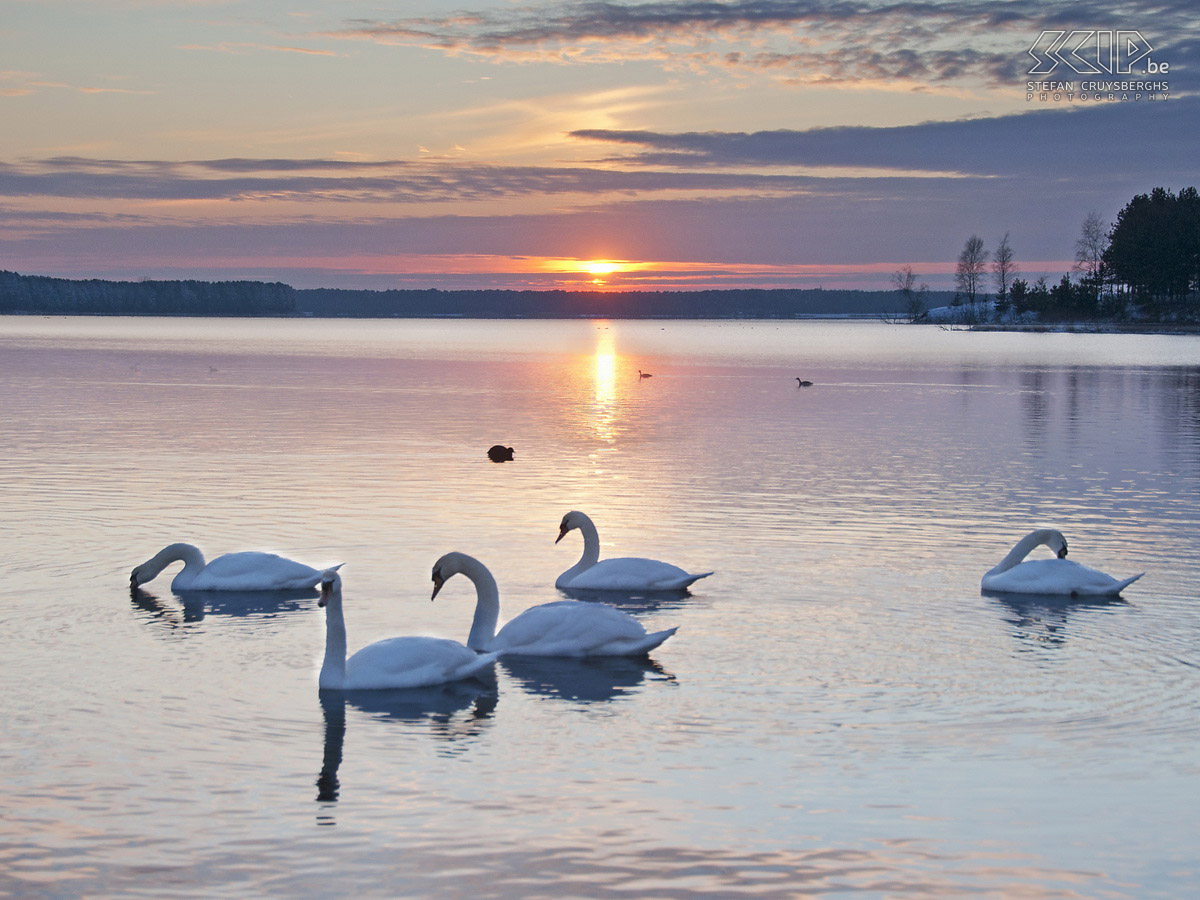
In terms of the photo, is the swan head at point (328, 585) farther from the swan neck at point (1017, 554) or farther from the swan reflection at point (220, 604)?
the swan neck at point (1017, 554)

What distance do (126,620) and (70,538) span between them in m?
5.34

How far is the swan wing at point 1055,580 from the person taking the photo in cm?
1622

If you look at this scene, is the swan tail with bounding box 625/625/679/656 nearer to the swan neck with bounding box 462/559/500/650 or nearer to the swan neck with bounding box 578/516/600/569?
the swan neck with bounding box 462/559/500/650

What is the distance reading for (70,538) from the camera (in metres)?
19.9

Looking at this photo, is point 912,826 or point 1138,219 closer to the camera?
point 912,826

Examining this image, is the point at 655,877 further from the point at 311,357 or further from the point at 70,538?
the point at 311,357

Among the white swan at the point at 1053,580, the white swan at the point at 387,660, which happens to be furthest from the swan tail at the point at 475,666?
the white swan at the point at 1053,580

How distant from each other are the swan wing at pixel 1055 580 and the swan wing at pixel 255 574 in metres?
8.11

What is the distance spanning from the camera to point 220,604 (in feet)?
53.0

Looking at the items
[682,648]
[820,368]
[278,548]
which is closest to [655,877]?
[682,648]

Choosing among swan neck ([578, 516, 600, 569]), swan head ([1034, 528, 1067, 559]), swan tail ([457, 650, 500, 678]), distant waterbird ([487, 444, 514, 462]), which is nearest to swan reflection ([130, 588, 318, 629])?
swan neck ([578, 516, 600, 569])

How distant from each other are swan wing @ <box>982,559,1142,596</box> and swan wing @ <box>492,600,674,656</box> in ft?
16.8

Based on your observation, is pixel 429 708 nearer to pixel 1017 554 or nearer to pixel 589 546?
pixel 589 546

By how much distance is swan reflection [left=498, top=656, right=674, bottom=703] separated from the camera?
41.3ft
